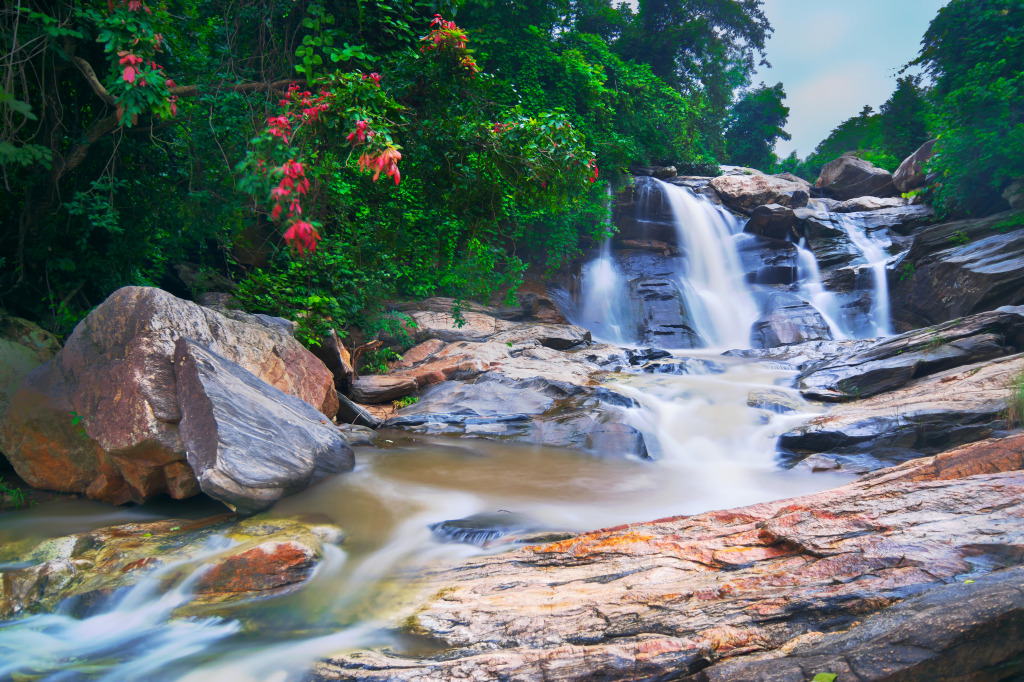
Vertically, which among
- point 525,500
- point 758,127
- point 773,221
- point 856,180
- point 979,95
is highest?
point 758,127

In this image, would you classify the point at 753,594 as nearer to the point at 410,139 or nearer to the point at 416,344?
the point at 410,139

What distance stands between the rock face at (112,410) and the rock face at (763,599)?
2759 mm

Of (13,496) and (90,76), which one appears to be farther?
(90,76)

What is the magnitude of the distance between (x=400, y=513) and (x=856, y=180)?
81.4 ft

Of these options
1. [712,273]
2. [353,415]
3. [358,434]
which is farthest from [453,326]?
[712,273]

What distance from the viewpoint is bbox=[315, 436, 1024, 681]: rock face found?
192 cm

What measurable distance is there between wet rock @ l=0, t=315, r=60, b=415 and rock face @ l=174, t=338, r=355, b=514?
1986 millimetres

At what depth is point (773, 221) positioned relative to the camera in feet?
59.5

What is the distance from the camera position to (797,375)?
32.8ft

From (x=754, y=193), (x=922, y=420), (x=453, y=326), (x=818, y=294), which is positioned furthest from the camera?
(x=754, y=193)

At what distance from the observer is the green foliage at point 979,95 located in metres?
12.6

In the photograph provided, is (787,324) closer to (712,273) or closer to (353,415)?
(712,273)

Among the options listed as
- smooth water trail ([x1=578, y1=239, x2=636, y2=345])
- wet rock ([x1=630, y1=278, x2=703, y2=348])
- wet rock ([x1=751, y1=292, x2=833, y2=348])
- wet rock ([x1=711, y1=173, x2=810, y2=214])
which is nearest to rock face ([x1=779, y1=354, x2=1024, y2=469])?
wet rock ([x1=751, y1=292, x2=833, y2=348])

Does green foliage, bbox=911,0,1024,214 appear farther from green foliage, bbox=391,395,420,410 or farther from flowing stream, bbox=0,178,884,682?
green foliage, bbox=391,395,420,410
